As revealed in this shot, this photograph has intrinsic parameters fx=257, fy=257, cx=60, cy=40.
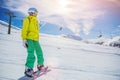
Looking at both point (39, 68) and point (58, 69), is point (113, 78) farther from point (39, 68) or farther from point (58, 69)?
point (39, 68)

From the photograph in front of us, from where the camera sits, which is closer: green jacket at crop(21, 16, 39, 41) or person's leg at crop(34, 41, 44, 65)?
green jacket at crop(21, 16, 39, 41)

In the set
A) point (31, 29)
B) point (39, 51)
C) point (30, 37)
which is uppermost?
point (31, 29)

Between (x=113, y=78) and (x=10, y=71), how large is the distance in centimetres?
167

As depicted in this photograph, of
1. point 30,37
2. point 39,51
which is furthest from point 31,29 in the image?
point 39,51

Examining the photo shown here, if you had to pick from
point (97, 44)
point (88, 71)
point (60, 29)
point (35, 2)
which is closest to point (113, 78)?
point (88, 71)

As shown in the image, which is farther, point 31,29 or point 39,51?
point 39,51

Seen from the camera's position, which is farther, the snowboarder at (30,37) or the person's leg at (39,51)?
the person's leg at (39,51)

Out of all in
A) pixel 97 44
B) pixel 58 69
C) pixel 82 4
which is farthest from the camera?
pixel 97 44

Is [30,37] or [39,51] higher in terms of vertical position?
[30,37]

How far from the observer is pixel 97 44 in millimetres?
10945

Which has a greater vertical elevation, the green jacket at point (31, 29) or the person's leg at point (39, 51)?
the green jacket at point (31, 29)

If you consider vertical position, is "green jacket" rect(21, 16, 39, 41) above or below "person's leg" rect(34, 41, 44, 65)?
above

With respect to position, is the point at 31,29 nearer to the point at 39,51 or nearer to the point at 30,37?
the point at 30,37

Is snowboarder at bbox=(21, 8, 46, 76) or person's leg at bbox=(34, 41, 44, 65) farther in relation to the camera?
person's leg at bbox=(34, 41, 44, 65)
